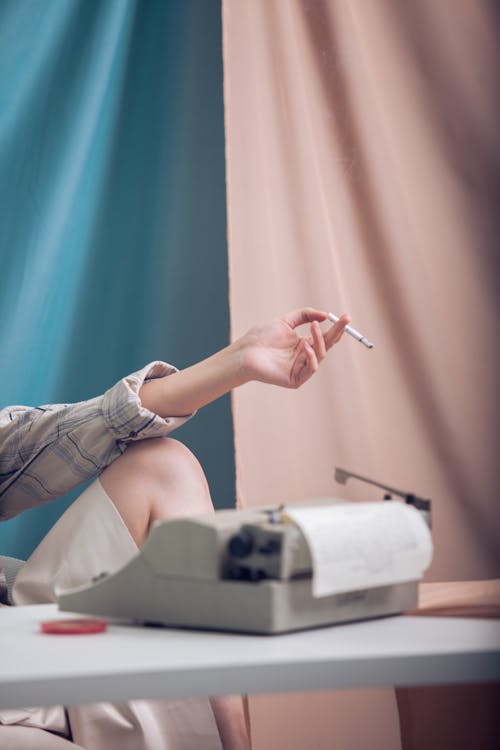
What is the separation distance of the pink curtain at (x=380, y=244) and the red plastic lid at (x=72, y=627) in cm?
125

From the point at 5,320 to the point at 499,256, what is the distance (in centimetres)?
102

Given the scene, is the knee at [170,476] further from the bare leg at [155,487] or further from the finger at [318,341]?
the finger at [318,341]

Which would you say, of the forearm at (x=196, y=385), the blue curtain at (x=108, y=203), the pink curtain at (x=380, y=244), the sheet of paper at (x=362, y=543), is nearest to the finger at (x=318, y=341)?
the forearm at (x=196, y=385)

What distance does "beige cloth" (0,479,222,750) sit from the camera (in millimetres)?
1059

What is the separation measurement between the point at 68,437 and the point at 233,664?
0.89m

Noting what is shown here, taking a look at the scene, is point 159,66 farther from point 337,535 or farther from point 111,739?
point 337,535

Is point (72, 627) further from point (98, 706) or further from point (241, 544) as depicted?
point (98, 706)

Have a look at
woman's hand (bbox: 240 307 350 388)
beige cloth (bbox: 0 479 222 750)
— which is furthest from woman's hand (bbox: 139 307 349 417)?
beige cloth (bbox: 0 479 222 750)

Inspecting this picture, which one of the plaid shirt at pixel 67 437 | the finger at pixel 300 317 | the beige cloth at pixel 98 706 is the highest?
the finger at pixel 300 317

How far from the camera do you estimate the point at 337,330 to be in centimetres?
133

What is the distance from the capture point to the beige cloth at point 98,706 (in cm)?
106

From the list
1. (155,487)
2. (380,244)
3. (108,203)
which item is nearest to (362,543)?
(155,487)

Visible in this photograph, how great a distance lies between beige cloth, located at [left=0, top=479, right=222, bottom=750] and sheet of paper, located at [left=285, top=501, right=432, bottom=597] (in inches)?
15.2

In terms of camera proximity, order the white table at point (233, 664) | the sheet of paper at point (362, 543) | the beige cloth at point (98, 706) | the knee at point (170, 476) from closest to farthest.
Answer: the white table at point (233, 664) → the sheet of paper at point (362, 543) → the beige cloth at point (98, 706) → the knee at point (170, 476)
